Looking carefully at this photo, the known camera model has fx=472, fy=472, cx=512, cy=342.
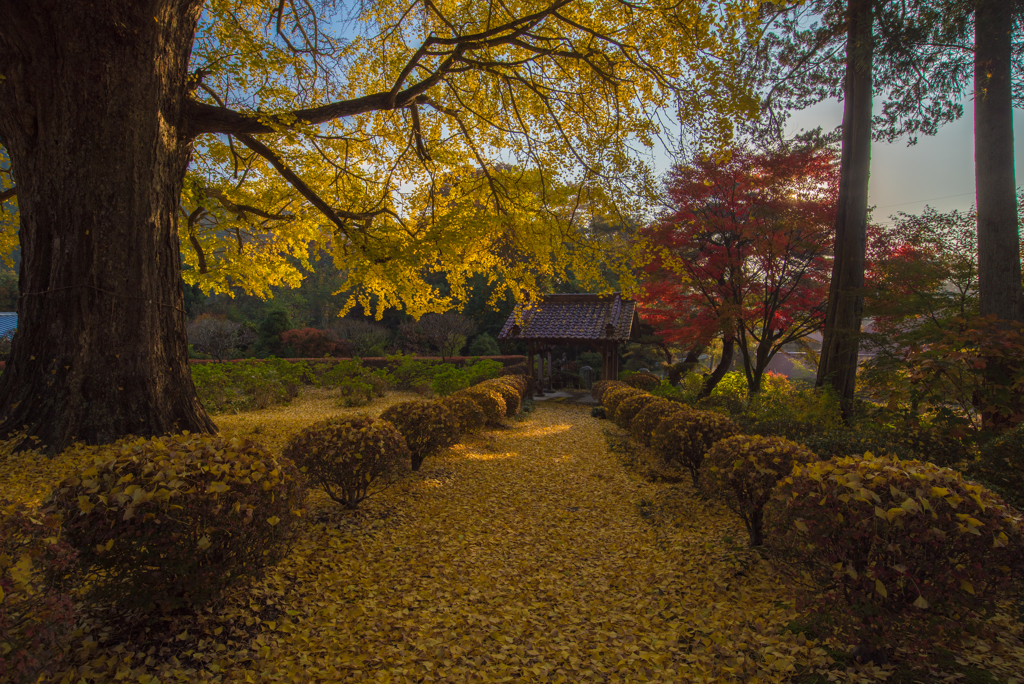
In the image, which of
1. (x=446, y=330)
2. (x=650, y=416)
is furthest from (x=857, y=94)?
(x=446, y=330)

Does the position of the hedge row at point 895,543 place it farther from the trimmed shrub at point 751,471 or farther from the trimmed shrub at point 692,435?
the trimmed shrub at point 692,435

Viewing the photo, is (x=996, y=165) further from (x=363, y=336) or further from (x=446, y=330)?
(x=363, y=336)

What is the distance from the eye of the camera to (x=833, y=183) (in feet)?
30.3

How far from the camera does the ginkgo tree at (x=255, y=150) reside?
14.4 feet

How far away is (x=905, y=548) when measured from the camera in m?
2.16

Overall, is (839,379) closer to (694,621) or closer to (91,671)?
(694,621)

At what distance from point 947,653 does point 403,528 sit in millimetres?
3565

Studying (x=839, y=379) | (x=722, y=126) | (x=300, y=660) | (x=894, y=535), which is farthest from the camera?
(x=839, y=379)

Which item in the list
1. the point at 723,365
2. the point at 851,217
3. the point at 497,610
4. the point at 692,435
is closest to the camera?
the point at 497,610

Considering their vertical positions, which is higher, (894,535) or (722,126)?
(722,126)

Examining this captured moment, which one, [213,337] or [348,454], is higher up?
[213,337]

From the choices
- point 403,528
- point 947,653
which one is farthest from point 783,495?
point 403,528

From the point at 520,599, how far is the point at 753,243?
29.4ft

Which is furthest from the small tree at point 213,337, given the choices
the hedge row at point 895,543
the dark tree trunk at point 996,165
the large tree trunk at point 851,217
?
the dark tree trunk at point 996,165
